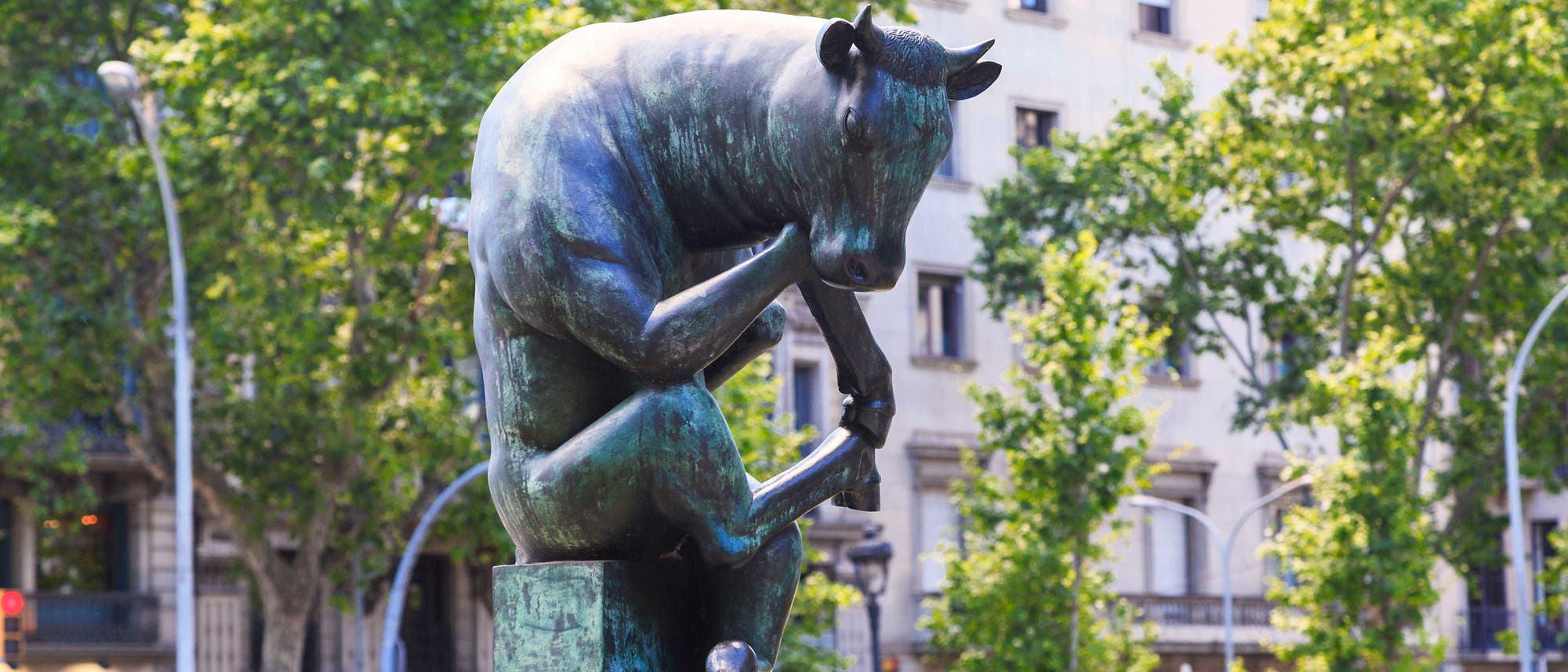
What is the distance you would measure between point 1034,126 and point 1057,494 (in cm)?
1703

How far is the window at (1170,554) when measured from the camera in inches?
1703

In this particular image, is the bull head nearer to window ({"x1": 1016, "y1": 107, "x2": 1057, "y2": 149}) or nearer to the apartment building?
the apartment building

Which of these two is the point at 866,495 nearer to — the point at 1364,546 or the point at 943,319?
the point at 1364,546

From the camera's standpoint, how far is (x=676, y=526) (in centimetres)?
381

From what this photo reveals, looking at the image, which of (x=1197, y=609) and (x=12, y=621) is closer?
(x=12, y=621)

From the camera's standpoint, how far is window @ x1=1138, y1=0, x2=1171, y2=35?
144 ft

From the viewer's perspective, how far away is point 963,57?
12.1ft

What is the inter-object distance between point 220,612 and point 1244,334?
2137 cm

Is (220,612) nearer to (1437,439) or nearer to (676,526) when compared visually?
(1437,439)

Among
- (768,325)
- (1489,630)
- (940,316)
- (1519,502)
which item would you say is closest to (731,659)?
(768,325)

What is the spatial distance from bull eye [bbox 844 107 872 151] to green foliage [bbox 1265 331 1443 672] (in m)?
24.2

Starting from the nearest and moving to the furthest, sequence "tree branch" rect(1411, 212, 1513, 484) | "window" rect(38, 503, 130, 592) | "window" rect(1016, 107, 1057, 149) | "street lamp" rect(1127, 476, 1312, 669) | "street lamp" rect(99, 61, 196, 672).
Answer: "street lamp" rect(99, 61, 196, 672) → "tree branch" rect(1411, 212, 1513, 484) → "window" rect(38, 503, 130, 592) → "street lamp" rect(1127, 476, 1312, 669) → "window" rect(1016, 107, 1057, 149)

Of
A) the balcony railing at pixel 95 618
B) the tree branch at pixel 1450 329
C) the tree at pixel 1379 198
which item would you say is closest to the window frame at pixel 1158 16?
the tree at pixel 1379 198

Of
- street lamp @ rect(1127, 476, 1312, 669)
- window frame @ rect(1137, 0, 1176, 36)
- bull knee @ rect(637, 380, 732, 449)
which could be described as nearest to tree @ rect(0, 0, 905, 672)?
street lamp @ rect(1127, 476, 1312, 669)
